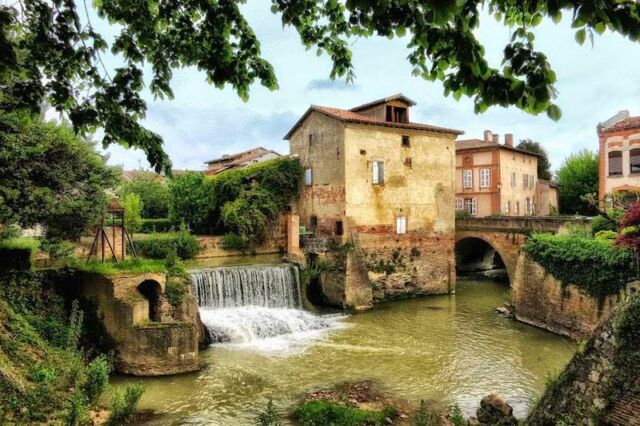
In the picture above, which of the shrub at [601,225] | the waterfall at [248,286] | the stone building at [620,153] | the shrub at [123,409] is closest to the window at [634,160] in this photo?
the stone building at [620,153]

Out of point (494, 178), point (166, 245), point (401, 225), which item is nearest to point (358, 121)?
point (401, 225)

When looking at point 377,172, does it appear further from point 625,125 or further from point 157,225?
point 157,225

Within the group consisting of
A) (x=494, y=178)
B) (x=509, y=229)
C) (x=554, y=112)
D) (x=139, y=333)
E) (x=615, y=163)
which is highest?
(x=494, y=178)

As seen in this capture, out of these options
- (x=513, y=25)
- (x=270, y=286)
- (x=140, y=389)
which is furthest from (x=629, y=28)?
(x=270, y=286)

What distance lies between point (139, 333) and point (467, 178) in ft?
104

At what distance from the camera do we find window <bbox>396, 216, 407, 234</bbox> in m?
24.3

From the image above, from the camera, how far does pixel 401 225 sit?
2445 centimetres

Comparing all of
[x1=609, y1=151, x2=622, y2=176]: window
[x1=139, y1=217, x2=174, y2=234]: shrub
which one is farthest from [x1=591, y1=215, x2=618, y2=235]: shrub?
[x1=139, y1=217, x2=174, y2=234]: shrub

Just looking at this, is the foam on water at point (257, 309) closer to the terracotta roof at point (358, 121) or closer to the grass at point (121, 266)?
the grass at point (121, 266)

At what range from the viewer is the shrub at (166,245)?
75.9ft

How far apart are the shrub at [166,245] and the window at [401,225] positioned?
35.5 ft

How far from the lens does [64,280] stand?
1433cm

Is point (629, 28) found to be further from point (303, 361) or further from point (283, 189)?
point (283, 189)

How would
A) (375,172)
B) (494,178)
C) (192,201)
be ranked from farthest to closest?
(494,178)
(192,201)
(375,172)
